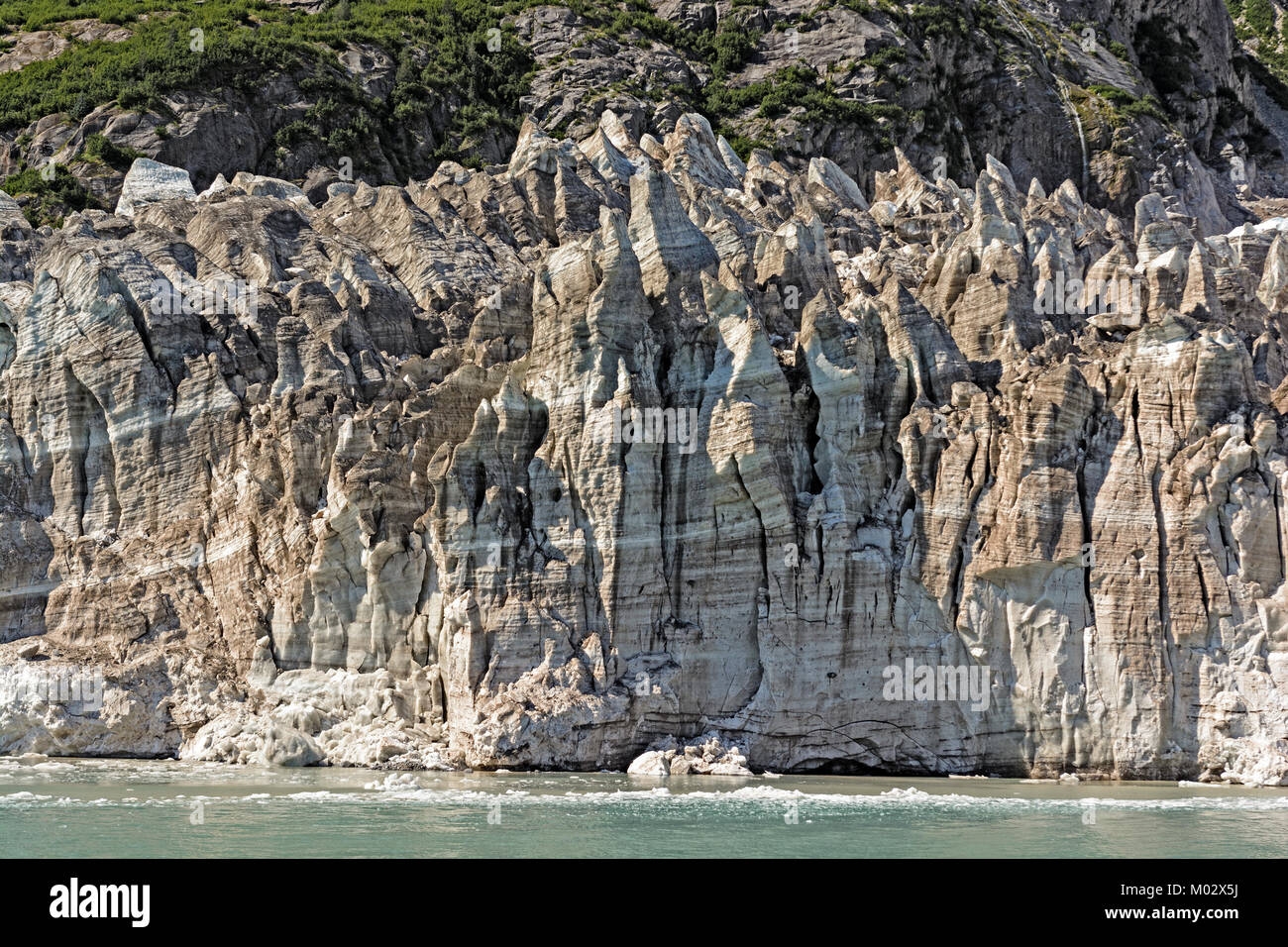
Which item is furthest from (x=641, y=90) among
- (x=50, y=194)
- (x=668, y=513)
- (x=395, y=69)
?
(x=668, y=513)

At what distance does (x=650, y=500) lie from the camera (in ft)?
139

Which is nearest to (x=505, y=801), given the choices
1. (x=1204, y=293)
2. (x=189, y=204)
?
(x=1204, y=293)

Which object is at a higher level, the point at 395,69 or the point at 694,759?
the point at 395,69

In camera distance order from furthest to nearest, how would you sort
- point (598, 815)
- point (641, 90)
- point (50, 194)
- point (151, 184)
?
point (641, 90)
point (50, 194)
point (151, 184)
point (598, 815)

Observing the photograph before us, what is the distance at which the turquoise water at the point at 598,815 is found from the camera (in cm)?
2916

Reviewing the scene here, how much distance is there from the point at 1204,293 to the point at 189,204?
37.2 m

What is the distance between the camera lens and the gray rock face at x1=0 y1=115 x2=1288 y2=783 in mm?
40719

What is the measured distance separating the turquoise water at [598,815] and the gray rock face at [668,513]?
6.63 feet

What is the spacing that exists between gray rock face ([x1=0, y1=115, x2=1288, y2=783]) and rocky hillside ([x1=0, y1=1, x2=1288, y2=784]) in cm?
11

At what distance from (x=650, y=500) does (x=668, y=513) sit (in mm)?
723

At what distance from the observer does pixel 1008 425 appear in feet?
140

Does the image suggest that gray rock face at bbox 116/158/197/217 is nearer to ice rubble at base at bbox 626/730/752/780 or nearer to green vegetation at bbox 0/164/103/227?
green vegetation at bbox 0/164/103/227

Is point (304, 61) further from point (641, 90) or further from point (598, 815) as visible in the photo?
point (598, 815)

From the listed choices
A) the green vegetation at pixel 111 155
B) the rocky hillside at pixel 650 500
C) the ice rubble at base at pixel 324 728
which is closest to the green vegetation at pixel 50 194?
the green vegetation at pixel 111 155
